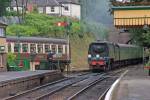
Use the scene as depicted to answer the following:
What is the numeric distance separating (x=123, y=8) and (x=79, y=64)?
36063mm

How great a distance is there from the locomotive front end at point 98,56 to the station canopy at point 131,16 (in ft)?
57.3

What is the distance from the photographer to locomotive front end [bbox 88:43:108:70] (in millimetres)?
46750

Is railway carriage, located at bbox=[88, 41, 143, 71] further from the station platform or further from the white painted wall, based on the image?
the white painted wall

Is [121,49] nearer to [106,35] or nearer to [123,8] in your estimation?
[123,8]

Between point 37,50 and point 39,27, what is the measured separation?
21261 mm

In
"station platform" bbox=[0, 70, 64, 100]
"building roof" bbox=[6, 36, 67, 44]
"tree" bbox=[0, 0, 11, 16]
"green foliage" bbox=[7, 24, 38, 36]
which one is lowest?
"station platform" bbox=[0, 70, 64, 100]

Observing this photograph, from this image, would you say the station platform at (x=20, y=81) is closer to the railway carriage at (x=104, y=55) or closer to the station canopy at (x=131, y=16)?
the station canopy at (x=131, y=16)

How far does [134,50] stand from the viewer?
66688mm

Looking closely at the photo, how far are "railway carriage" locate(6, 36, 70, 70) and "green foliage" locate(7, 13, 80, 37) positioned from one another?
13115mm

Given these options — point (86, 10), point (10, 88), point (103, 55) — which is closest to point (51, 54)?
point (103, 55)

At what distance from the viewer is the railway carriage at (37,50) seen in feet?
146

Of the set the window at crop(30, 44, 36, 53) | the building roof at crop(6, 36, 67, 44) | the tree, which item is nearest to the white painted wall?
the tree

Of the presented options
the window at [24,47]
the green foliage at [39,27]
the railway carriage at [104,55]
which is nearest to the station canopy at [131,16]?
the window at [24,47]

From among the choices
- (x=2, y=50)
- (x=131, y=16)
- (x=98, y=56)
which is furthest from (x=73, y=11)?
(x=131, y=16)
